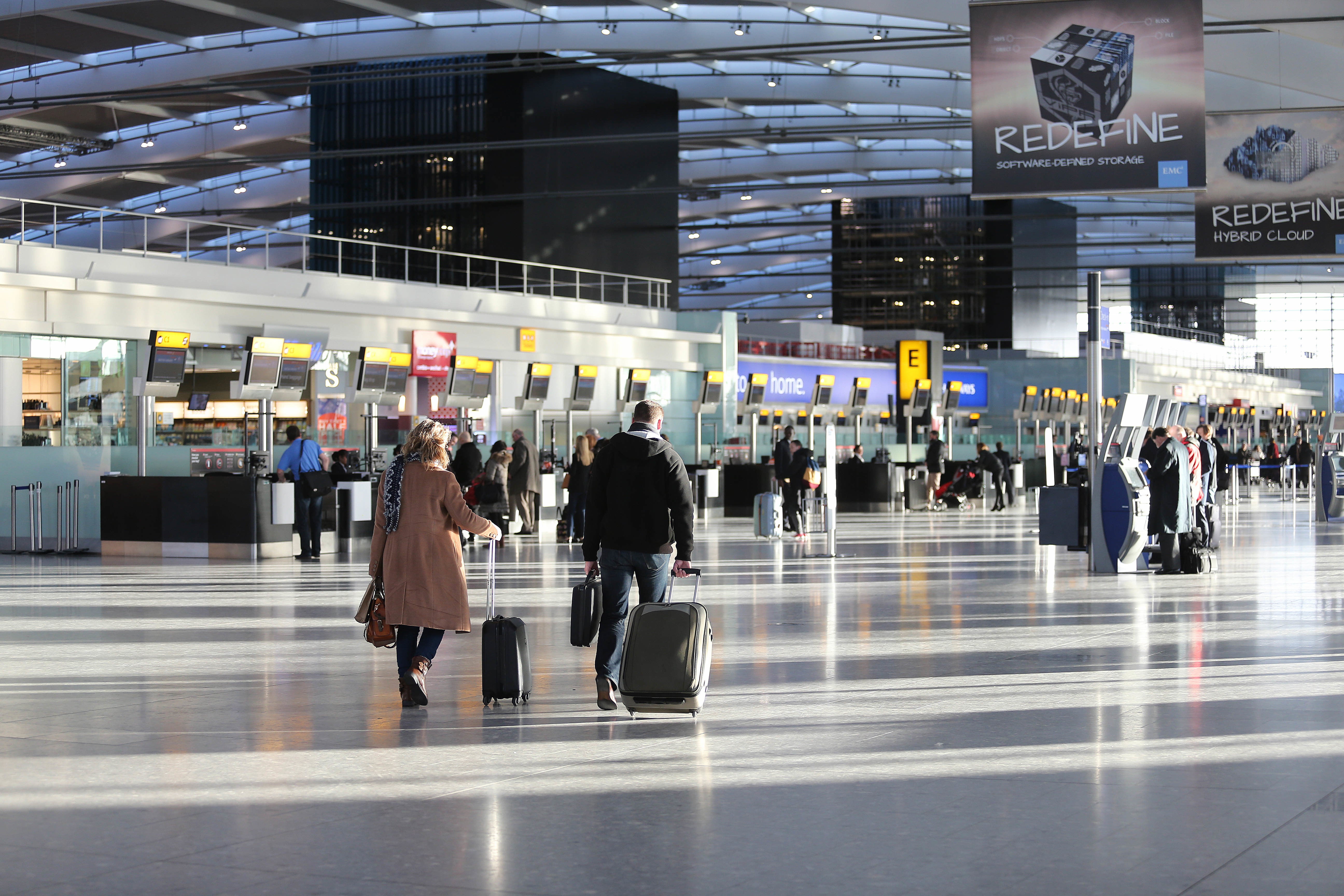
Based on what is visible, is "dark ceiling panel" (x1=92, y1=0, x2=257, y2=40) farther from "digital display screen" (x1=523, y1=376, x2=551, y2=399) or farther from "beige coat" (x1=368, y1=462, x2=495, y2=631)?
"beige coat" (x1=368, y1=462, x2=495, y2=631)

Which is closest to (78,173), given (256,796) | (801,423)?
(801,423)

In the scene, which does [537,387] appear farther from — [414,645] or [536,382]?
[414,645]

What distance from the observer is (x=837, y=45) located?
2377 cm

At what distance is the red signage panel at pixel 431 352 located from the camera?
27.2 m

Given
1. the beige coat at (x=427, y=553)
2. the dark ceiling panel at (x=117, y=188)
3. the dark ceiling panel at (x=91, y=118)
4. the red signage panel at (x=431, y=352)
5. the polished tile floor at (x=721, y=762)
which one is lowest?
the polished tile floor at (x=721, y=762)

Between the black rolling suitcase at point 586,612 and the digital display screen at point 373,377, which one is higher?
the digital display screen at point 373,377

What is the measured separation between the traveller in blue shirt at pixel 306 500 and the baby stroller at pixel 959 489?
16.1 metres

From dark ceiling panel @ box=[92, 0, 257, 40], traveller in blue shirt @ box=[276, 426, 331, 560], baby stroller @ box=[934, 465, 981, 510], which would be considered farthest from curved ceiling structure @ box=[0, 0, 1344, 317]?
traveller in blue shirt @ box=[276, 426, 331, 560]

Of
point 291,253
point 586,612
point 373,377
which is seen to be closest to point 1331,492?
point 373,377

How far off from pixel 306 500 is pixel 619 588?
1141 cm

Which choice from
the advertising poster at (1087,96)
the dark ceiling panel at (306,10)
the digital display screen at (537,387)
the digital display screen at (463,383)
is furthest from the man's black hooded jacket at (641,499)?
the dark ceiling panel at (306,10)

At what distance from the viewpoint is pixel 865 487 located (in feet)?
99.4

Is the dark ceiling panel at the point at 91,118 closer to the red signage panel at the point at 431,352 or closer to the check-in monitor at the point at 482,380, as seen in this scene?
the red signage panel at the point at 431,352

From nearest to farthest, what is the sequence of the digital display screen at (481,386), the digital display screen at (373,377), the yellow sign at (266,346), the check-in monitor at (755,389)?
the yellow sign at (266,346), the digital display screen at (373,377), the digital display screen at (481,386), the check-in monitor at (755,389)
